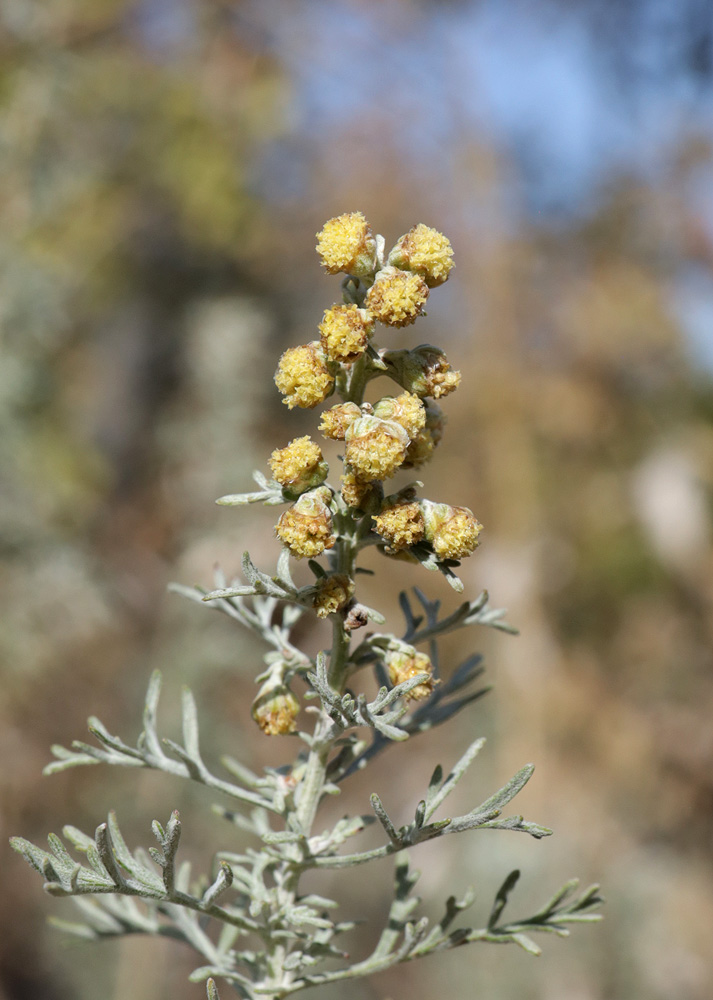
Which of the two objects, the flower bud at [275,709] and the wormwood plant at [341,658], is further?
the flower bud at [275,709]

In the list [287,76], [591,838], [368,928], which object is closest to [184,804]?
[368,928]

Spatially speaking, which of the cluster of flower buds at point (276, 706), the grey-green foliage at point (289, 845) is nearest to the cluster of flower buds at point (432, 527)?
the grey-green foliage at point (289, 845)

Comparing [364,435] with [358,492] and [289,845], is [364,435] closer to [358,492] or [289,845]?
[358,492]

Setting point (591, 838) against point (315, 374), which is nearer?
point (315, 374)

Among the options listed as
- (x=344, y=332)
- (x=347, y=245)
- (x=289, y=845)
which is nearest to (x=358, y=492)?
(x=344, y=332)

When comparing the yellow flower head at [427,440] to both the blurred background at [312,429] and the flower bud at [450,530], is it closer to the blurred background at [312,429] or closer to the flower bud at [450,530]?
the flower bud at [450,530]

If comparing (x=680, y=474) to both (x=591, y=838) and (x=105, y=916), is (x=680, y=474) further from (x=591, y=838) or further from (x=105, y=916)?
(x=105, y=916)
